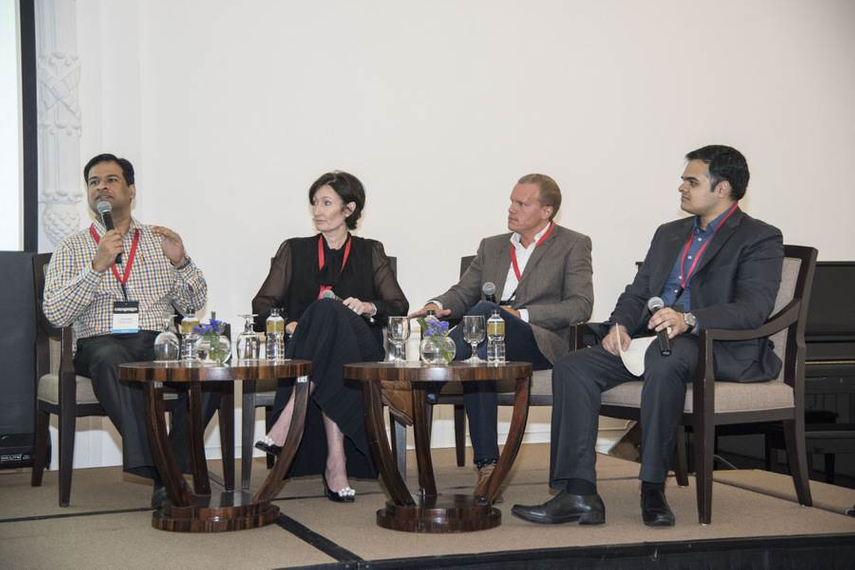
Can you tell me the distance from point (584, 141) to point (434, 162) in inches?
36.5

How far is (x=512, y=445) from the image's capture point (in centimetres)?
309

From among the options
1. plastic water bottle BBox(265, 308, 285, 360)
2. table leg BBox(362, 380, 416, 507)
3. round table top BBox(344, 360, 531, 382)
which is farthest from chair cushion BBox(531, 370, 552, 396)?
plastic water bottle BBox(265, 308, 285, 360)

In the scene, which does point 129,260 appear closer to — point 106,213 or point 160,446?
point 106,213

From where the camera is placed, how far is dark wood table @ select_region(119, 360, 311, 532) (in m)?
2.90

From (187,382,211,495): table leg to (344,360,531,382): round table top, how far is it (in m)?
0.66

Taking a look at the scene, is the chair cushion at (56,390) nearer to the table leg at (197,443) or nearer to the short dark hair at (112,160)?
the table leg at (197,443)

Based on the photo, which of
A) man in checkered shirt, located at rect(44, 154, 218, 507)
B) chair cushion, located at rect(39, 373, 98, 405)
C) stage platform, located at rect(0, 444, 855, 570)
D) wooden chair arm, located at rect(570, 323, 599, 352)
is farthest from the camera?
wooden chair arm, located at rect(570, 323, 599, 352)

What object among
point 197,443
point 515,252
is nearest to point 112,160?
point 197,443

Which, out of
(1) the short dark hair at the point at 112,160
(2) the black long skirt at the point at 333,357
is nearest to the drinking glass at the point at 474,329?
(2) the black long skirt at the point at 333,357

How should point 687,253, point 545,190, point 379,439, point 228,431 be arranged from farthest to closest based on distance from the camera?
point 545,190 < point 228,431 < point 687,253 < point 379,439

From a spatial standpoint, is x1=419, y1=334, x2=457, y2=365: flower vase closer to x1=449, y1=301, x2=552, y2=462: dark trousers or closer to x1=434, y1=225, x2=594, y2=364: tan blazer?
x1=449, y1=301, x2=552, y2=462: dark trousers

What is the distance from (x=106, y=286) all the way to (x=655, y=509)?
2299mm

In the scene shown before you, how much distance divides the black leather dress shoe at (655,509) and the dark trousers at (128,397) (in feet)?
5.50

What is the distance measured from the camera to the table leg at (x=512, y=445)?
10.2 feet
